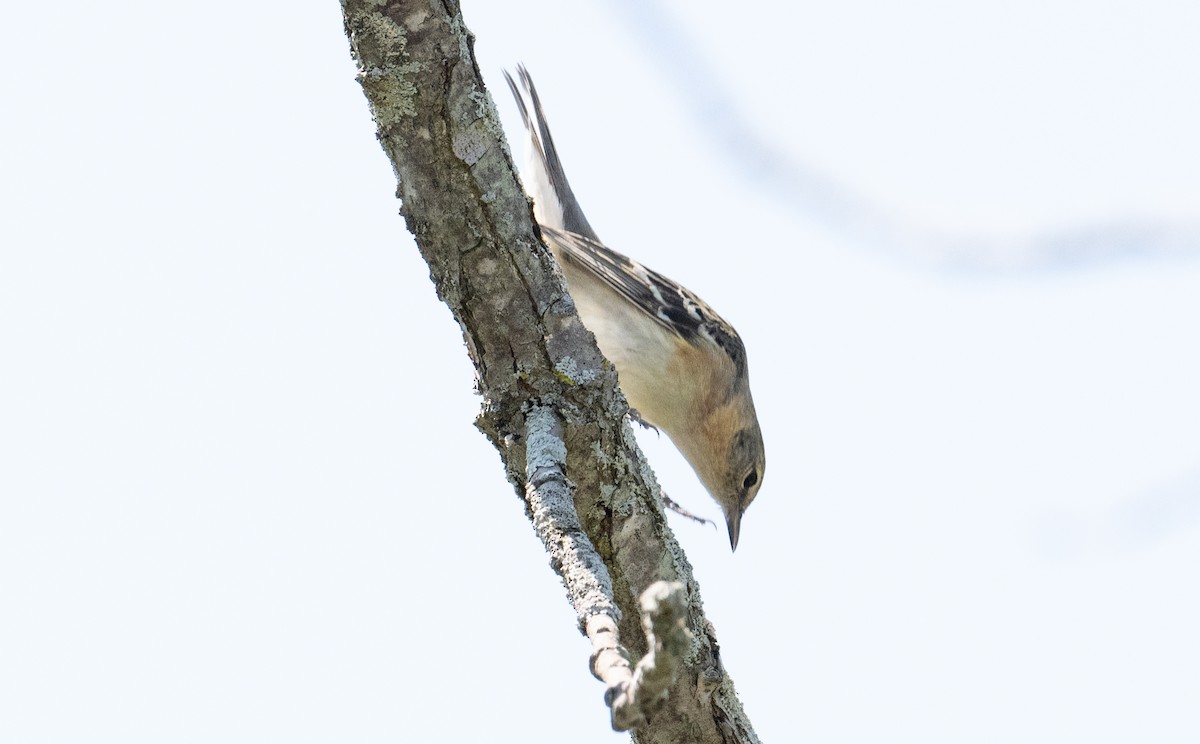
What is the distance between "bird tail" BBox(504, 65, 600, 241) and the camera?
8.42m

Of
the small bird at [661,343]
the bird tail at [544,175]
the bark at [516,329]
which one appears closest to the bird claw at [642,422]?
the small bird at [661,343]

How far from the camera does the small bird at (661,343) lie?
7.74m

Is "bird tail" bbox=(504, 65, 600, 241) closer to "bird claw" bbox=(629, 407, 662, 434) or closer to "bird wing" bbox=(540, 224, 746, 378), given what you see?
"bird wing" bbox=(540, 224, 746, 378)

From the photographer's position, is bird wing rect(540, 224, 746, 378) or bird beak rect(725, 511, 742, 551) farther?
bird beak rect(725, 511, 742, 551)

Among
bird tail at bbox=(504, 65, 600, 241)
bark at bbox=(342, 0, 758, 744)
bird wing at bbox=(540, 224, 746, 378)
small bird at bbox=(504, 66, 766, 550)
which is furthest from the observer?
bird tail at bbox=(504, 65, 600, 241)

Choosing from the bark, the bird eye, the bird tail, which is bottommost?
the bark

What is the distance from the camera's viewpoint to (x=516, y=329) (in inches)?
152

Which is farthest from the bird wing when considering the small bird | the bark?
the bark

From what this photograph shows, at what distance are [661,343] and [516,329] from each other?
411 cm

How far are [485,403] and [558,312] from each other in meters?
0.39

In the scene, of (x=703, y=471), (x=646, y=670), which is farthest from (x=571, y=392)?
(x=703, y=471)

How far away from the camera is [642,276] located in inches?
312

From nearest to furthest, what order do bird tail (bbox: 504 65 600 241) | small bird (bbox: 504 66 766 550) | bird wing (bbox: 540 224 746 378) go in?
bird wing (bbox: 540 224 746 378) < small bird (bbox: 504 66 766 550) < bird tail (bbox: 504 65 600 241)

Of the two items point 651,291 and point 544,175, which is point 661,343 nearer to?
point 651,291
